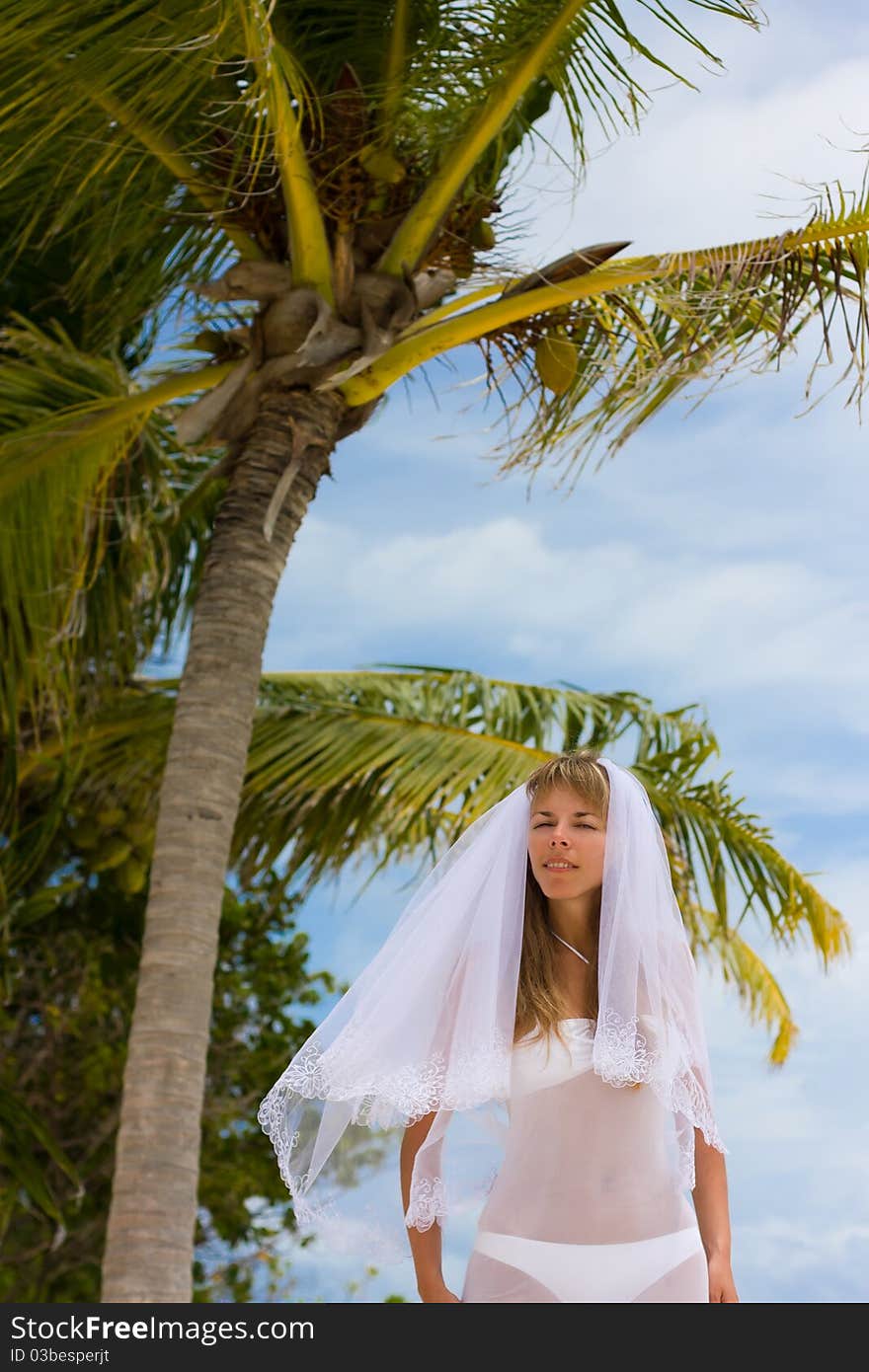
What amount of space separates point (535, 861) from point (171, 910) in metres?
2.88

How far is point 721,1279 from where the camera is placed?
2678mm

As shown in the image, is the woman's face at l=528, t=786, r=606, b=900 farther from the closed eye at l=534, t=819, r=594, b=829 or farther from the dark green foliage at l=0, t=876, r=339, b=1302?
the dark green foliage at l=0, t=876, r=339, b=1302

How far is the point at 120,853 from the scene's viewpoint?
29.6 ft

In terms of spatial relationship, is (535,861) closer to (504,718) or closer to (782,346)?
(782,346)

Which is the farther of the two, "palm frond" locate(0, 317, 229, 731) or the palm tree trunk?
"palm frond" locate(0, 317, 229, 731)

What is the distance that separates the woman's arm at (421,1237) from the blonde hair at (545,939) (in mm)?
259

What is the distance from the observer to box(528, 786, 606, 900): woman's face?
2.90m

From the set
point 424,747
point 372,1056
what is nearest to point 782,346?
point 424,747

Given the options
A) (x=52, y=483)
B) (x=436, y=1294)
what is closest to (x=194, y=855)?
(x=52, y=483)

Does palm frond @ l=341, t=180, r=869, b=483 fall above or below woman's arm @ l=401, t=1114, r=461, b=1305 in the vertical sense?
above

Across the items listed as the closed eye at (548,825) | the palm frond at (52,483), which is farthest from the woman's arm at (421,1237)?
the palm frond at (52,483)

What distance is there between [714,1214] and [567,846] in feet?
2.43

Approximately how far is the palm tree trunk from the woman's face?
277 centimetres

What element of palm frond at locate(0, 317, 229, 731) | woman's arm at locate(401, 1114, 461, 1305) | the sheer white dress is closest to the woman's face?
the sheer white dress
